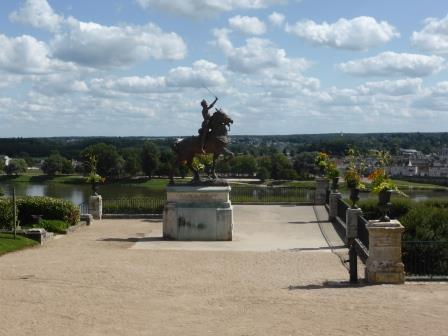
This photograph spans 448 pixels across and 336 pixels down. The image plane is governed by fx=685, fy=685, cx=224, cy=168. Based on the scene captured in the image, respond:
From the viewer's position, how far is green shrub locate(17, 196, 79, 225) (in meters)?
21.9

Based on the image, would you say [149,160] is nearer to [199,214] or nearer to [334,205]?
[334,205]

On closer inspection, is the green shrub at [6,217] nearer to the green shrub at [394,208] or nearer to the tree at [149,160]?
the green shrub at [394,208]

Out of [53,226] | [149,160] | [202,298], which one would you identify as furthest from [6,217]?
[149,160]

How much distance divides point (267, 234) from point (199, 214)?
2.82m

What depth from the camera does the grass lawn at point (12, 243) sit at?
16375 mm

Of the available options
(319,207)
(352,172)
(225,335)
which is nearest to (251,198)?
(319,207)

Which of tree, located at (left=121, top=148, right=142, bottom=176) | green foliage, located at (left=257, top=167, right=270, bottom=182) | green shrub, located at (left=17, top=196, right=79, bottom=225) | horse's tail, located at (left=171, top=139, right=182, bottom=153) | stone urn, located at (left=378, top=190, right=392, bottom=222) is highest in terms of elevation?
horse's tail, located at (left=171, top=139, right=182, bottom=153)

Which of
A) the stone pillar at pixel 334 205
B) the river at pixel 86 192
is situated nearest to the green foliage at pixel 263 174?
the river at pixel 86 192

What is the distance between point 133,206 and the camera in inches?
1115

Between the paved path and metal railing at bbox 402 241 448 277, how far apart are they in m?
2.78

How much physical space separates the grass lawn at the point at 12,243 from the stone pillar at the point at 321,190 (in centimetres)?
1610

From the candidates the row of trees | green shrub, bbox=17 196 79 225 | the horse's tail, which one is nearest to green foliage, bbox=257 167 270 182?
the row of trees

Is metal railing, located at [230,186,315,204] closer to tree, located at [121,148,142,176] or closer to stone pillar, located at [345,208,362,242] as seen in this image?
stone pillar, located at [345,208,362,242]

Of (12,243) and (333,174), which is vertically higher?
(333,174)
